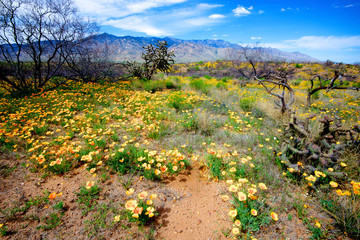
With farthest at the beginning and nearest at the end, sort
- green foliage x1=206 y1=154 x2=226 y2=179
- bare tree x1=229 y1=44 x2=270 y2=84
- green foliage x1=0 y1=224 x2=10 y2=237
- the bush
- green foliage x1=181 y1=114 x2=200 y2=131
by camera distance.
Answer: bare tree x1=229 y1=44 x2=270 y2=84
the bush
green foliage x1=181 y1=114 x2=200 y2=131
green foliage x1=206 y1=154 x2=226 y2=179
green foliage x1=0 y1=224 x2=10 y2=237

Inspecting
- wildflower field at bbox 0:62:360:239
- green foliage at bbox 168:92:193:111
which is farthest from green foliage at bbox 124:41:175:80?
wildflower field at bbox 0:62:360:239

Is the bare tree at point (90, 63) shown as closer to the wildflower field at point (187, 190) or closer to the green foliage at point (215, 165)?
the wildflower field at point (187, 190)

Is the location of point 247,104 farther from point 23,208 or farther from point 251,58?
point 251,58

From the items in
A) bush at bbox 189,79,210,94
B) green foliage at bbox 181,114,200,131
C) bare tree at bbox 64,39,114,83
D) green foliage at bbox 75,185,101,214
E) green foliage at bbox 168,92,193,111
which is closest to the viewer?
green foliage at bbox 75,185,101,214

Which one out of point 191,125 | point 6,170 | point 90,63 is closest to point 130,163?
point 191,125

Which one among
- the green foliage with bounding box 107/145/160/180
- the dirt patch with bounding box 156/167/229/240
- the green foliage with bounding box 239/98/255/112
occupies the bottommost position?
the dirt patch with bounding box 156/167/229/240

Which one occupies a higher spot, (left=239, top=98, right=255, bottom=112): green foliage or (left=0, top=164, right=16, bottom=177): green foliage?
(left=239, top=98, right=255, bottom=112): green foliage

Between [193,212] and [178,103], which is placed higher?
[178,103]

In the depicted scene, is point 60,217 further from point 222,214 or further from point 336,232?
point 336,232

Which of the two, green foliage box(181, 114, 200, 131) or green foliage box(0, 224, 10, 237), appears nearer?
green foliage box(0, 224, 10, 237)

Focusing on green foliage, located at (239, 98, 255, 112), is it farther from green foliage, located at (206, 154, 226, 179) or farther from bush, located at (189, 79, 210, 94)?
green foliage, located at (206, 154, 226, 179)

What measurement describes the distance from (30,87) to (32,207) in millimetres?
9426

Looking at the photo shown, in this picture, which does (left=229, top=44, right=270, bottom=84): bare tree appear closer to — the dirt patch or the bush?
the bush

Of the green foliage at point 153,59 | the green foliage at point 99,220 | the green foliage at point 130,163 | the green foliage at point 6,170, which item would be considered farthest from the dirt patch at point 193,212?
the green foliage at point 153,59
